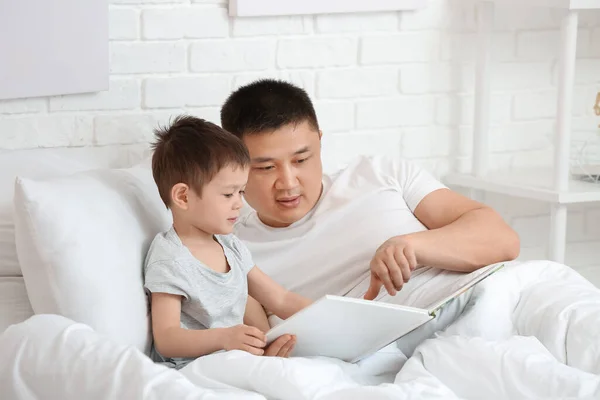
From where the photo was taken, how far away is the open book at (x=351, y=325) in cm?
147

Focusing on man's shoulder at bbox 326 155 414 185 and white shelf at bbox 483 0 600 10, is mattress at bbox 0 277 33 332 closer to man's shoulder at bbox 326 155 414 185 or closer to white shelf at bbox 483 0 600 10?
man's shoulder at bbox 326 155 414 185

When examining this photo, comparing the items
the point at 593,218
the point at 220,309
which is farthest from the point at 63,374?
the point at 593,218

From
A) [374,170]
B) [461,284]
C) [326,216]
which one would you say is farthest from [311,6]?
[461,284]

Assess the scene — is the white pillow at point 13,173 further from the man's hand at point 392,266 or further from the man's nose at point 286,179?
the man's hand at point 392,266

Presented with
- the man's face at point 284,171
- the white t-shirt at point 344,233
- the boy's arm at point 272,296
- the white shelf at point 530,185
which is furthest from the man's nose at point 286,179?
the white shelf at point 530,185

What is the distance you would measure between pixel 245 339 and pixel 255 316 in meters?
0.33

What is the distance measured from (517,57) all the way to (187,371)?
5.27ft

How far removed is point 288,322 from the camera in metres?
1.53

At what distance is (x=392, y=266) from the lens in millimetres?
1745

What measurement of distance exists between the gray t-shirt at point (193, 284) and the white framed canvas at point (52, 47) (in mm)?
603

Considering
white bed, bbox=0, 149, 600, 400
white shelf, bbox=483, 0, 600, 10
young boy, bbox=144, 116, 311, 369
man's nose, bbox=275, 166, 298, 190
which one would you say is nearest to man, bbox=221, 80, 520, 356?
man's nose, bbox=275, 166, 298, 190

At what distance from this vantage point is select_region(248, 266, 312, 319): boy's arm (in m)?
1.81

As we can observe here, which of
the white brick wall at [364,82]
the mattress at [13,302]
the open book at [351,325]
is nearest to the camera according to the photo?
the open book at [351,325]

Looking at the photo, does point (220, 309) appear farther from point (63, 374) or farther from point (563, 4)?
point (563, 4)
